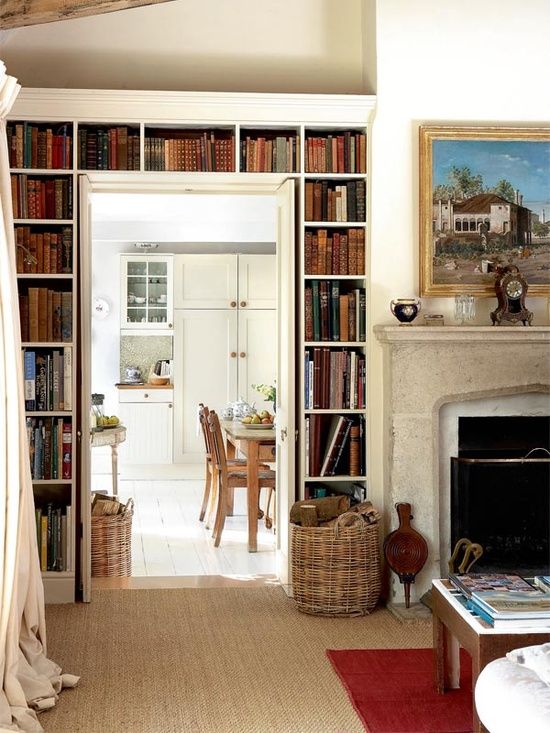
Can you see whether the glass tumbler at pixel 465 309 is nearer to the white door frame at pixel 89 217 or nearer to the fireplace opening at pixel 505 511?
the fireplace opening at pixel 505 511

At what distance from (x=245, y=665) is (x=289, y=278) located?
211 cm

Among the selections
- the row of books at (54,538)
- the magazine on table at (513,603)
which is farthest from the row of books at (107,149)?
the magazine on table at (513,603)

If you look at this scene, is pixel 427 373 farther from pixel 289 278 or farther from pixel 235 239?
pixel 235 239

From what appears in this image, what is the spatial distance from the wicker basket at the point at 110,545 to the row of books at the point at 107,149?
197cm

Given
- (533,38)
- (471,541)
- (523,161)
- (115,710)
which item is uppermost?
(533,38)

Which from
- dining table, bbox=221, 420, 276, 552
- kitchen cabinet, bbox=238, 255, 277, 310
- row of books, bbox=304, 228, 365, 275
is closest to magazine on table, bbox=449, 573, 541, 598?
row of books, bbox=304, 228, 365, 275

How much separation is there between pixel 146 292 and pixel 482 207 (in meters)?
5.90

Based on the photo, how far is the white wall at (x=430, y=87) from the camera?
5.46 metres

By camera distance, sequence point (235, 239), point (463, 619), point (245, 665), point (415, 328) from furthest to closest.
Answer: point (235, 239), point (415, 328), point (245, 665), point (463, 619)

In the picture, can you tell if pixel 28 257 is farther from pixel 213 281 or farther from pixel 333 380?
pixel 213 281

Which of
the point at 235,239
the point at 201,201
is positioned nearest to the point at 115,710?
the point at 201,201

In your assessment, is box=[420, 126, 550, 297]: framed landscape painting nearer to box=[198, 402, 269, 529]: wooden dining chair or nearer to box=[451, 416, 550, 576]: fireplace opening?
box=[451, 416, 550, 576]: fireplace opening

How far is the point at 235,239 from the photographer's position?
10781 mm

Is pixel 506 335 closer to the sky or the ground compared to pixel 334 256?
closer to the ground
